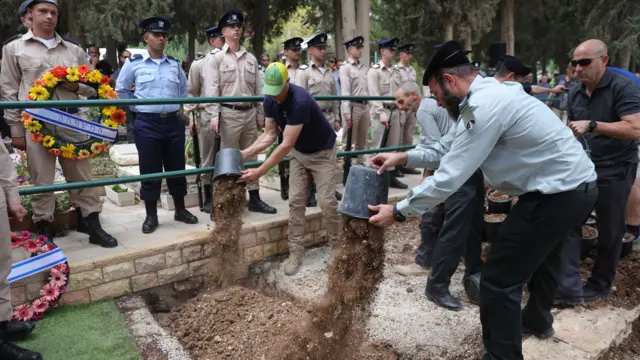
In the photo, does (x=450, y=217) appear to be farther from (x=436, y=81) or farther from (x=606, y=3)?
(x=606, y=3)

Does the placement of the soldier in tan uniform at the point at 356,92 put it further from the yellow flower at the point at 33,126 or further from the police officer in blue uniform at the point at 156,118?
the yellow flower at the point at 33,126

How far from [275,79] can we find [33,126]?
5.68 feet

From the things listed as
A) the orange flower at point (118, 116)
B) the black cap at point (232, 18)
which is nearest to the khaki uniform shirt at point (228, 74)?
the black cap at point (232, 18)

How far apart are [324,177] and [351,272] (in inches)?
56.5

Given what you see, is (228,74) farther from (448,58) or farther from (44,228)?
(448,58)

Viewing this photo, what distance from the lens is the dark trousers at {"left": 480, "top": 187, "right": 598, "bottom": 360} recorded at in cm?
228

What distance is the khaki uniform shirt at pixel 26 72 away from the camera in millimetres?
3494

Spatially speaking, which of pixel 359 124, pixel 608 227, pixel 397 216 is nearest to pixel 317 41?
pixel 359 124

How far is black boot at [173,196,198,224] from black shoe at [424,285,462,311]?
2095 mm

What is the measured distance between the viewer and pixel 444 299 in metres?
3.31

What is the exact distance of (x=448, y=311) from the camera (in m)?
3.27

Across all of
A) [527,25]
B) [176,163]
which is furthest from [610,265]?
[527,25]

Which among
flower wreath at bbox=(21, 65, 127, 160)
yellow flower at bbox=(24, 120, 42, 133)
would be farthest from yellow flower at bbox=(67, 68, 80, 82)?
yellow flower at bbox=(24, 120, 42, 133)

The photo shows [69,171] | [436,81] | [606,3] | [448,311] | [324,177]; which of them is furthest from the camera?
[606,3]
